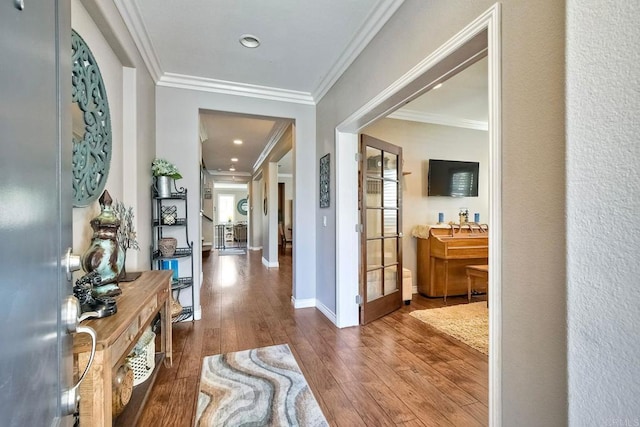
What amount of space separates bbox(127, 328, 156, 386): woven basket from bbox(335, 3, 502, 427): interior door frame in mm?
1657

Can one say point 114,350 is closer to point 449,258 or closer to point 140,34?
point 140,34

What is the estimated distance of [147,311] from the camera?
1601 millimetres

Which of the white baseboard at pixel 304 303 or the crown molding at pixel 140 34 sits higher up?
the crown molding at pixel 140 34

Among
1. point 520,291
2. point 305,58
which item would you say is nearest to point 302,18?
point 305,58

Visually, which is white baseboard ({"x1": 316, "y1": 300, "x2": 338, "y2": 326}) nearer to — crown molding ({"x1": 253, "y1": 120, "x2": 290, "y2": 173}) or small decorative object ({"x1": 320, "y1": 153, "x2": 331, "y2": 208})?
small decorative object ({"x1": 320, "y1": 153, "x2": 331, "y2": 208})

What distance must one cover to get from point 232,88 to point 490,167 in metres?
2.89

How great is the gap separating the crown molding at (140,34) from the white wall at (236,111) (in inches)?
11.8

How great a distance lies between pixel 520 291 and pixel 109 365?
5.23 feet

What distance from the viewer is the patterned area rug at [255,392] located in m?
1.59

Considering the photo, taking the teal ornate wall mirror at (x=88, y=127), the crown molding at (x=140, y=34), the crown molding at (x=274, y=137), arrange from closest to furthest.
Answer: the teal ornate wall mirror at (x=88, y=127)
the crown molding at (x=140, y=34)
the crown molding at (x=274, y=137)

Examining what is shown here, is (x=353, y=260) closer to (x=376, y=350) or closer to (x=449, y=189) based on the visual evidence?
(x=376, y=350)

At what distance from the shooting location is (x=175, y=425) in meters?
1.55

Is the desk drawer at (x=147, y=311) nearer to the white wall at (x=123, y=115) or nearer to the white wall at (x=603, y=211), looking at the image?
the white wall at (x=123, y=115)

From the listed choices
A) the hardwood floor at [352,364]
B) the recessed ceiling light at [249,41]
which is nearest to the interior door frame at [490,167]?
the hardwood floor at [352,364]
